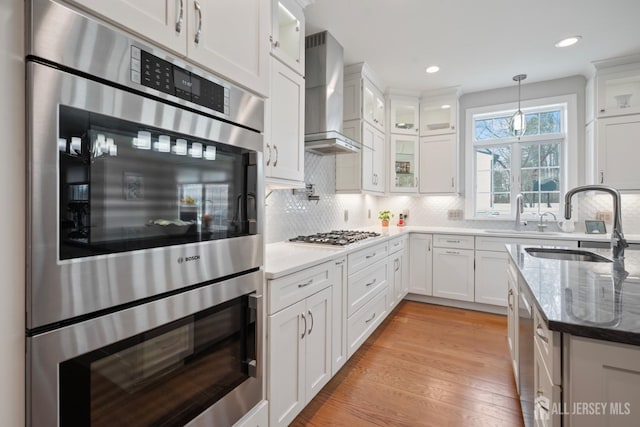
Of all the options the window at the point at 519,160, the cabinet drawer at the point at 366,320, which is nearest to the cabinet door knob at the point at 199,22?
the cabinet drawer at the point at 366,320

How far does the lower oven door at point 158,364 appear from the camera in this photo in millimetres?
740

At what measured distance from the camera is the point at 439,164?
162 inches

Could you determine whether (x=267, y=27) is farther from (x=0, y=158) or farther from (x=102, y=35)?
(x=0, y=158)

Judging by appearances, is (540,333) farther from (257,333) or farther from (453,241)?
(453,241)

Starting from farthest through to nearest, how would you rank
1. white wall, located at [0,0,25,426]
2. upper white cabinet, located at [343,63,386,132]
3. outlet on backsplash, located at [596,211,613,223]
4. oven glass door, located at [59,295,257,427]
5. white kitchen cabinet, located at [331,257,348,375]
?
outlet on backsplash, located at [596,211,613,223], upper white cabinet, located at [343,63,386,132], white kitchen cabinet, located at [331,257,348,375], oven glass door, located at [59,295,257,427], white wall, located at [0,0,25,426]

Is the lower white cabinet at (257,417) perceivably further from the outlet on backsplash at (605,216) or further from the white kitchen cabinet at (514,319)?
the outlet on backsplash at (605,216)

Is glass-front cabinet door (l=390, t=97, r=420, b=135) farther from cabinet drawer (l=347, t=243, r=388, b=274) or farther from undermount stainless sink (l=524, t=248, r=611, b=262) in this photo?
undermount stainless sink (l=524, t=248, r=611, b=262)

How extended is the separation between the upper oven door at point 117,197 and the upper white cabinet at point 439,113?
11.6ft

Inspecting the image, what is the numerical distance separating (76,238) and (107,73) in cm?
43

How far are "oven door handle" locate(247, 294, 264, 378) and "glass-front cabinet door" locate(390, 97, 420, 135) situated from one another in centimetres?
332

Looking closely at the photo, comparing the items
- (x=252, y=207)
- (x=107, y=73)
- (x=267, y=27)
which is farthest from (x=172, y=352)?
(x=267, y=27)

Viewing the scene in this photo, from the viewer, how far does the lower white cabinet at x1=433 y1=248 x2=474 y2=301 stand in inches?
146

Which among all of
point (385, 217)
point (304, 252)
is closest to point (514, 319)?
point (304, 252)

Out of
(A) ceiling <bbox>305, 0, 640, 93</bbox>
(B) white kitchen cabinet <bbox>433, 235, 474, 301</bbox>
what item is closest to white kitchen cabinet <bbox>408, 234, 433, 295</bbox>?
(B) white kitchen cabinet <bbox>433, 235, 474, 301</bbox>
